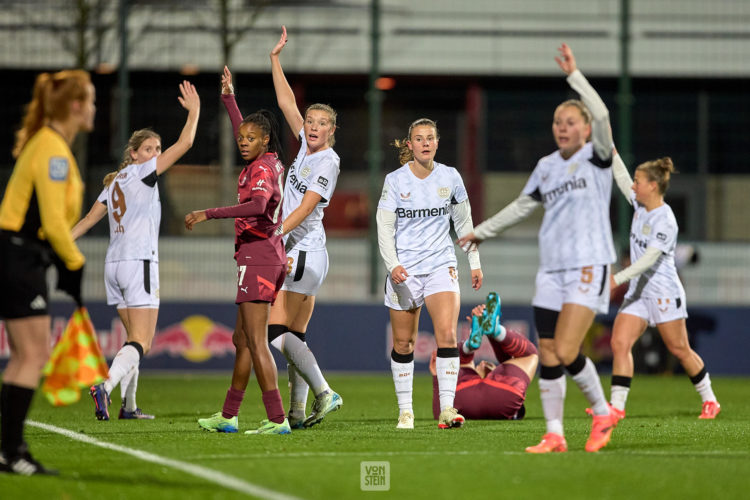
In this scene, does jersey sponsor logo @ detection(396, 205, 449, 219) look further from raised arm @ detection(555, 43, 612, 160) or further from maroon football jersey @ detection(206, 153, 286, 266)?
raised arm @ detection(555, 43, 612, 160)

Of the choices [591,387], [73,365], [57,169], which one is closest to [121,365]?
[73,365]

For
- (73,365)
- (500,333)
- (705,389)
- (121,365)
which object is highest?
(73,365)

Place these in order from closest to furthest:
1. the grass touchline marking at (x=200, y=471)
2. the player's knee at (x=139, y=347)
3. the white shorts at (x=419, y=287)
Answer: the grass touchline marking at (x=200, y=471)
the white shorts at (x=419, y=287)
the player's knee at (x=139, y=347)

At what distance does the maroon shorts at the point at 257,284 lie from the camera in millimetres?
7785

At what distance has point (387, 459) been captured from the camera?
660cm

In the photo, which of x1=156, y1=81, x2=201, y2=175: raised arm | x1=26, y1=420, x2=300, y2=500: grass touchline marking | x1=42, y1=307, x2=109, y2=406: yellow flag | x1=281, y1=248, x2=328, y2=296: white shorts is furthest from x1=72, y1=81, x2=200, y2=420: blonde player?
x1=42, y1=307, x2=109, y2=406: yellow flag

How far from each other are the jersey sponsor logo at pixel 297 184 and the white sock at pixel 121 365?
1854 millimetres

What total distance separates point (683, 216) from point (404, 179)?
14.4 meters

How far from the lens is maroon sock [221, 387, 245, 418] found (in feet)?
26.8

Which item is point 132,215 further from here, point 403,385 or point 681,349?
point 681,349

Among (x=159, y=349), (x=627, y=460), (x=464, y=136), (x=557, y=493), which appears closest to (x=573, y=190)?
(x=627, y=460)

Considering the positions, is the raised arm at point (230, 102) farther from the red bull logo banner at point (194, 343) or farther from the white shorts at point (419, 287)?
the red bull logo banner at point (194, 343)

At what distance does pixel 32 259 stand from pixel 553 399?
3042 millimetres

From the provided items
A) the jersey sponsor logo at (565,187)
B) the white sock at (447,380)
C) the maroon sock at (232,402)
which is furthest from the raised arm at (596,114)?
the maroon sock at (232,402)
